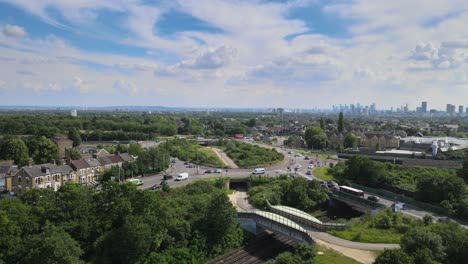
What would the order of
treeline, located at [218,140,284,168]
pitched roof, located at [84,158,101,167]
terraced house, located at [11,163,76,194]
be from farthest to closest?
treeline, located at [218,140,284,168] < pitched roof, located at [84,158,101,167] < terraced house, located at [11,163,76,194]

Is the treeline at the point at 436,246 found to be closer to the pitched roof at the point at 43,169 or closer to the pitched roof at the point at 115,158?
the pitched roof at the point at 43,169

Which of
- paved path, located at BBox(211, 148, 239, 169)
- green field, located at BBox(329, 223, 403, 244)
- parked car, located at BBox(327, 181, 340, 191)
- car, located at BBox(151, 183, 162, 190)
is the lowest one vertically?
paved path, located at BBox(211, 148, 239, 169)

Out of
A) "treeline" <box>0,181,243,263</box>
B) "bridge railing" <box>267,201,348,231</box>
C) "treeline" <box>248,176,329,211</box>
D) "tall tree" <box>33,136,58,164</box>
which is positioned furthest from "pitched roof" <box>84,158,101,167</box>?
"bridge railing" <box>267,201,348,231</box>

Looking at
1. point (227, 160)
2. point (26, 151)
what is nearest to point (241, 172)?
point (227, 160)

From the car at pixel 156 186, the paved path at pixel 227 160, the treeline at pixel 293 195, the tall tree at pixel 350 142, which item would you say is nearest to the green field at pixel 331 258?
the treeline at pixel 293 195

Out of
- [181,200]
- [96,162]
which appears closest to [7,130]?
[96,162]

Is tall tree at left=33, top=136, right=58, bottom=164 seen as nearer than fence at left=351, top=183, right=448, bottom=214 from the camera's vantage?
No

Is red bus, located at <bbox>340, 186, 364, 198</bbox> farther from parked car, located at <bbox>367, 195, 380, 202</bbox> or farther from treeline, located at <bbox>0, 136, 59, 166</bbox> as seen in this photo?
treeline, located at <bbox>0, 136, 59, 166</bbox>
